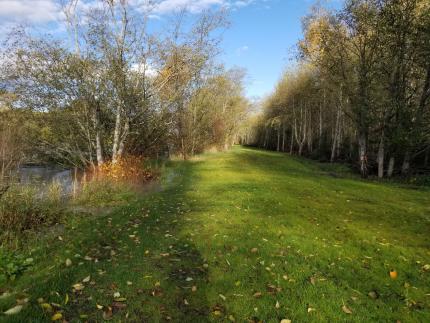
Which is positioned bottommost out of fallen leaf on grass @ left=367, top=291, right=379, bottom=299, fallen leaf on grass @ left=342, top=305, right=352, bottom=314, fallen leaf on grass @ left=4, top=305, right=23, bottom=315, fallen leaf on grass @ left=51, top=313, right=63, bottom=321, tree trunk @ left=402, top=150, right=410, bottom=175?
fallen leaf on grass @ left=51, top=313, right=63, bottom=321

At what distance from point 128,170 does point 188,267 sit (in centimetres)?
1500

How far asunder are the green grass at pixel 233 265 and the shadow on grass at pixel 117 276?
24 mm

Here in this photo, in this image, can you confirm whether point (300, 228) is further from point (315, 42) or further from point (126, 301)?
point (315, 42)

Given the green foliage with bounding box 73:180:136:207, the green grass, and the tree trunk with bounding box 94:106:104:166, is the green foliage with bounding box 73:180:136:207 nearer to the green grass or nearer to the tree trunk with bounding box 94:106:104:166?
the green grass

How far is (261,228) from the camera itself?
34.5 ft

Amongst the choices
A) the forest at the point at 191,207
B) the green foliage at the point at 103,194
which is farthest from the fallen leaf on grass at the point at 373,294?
the green foliage at the point at 103,194

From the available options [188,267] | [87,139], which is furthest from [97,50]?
[188,267]

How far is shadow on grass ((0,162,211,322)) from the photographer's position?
566cm

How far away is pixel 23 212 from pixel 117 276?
196 inches

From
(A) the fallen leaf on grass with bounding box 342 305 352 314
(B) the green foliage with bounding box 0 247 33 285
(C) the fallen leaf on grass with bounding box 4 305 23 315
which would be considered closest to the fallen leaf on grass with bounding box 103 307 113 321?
(C) the fallen leaf on grass with bounding box 4 305 23 315

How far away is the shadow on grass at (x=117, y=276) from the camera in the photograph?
5.66 meters

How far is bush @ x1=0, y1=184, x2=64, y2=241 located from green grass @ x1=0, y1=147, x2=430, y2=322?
2.48ft

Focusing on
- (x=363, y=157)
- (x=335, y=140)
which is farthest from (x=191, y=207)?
(x=335, y=140)

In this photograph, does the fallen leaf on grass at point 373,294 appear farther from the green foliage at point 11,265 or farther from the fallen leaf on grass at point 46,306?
the green foliage at point 11,265
